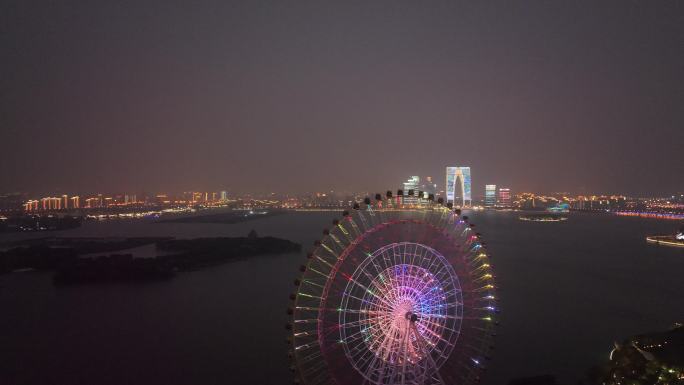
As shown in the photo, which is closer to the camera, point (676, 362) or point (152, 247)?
point (676, 362)

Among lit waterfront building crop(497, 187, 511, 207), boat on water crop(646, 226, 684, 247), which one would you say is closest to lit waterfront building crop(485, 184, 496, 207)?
lit waterfront building crop(497, 187, 511, 207)

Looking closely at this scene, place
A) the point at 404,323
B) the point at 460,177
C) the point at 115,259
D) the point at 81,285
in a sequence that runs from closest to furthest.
→ the point at 404,323 → the point at 81,285 → the point at 115,259 → the point at 460,177

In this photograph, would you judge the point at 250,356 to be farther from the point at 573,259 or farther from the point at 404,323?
the point at 573,259

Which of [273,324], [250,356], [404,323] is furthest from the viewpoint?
[273,324]

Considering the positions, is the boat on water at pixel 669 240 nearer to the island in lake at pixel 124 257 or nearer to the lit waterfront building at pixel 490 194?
the island in lake at pixel 124 257

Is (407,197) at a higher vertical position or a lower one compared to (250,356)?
higher

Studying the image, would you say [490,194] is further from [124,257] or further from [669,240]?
[124,257]

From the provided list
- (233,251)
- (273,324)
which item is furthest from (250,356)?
(233,251)

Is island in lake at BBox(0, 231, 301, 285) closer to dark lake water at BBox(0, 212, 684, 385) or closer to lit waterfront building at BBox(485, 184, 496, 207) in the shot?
dark lake water at BBox(0, 212, 684, 385)
